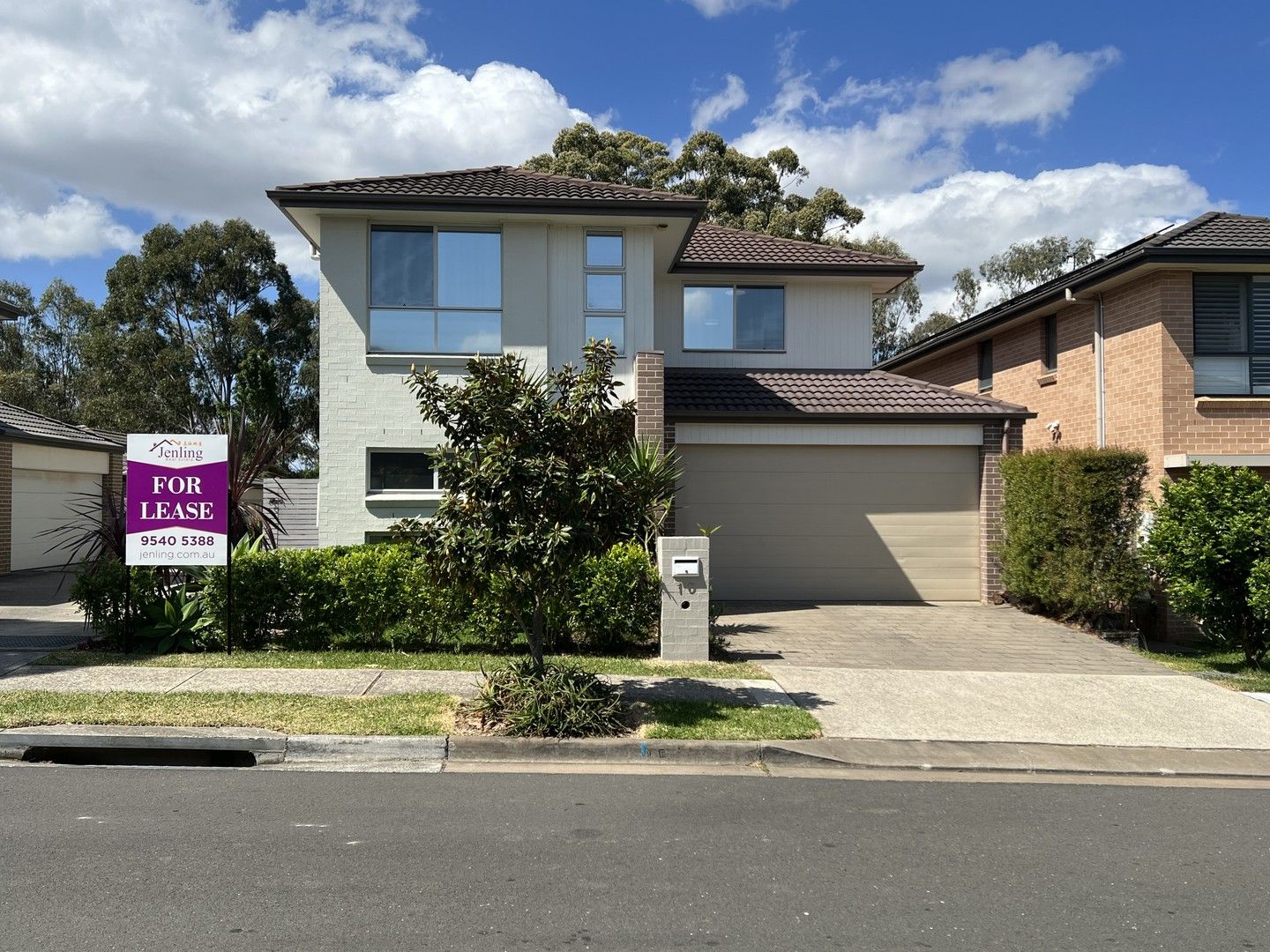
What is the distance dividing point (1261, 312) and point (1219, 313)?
0.64 m

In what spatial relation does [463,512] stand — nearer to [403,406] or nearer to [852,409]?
[403,406]

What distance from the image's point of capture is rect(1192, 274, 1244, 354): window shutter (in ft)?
45.0

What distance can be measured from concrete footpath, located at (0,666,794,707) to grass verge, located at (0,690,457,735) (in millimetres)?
243

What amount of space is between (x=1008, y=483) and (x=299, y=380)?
101 feet

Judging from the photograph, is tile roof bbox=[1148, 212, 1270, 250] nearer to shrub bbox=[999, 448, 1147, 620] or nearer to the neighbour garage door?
shrub bbox=[999, 448, 1147, 620]

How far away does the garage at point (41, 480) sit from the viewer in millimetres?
18641

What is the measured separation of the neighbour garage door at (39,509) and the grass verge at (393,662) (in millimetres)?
11186

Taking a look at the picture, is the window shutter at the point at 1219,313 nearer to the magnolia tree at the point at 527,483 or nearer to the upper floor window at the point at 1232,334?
the upper floor window at the point at 1232,334

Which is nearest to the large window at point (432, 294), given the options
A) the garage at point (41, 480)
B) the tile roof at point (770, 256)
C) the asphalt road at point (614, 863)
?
the tile roof at point (770, 256)

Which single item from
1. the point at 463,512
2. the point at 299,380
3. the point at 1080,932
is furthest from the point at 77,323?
the point at 1080,932

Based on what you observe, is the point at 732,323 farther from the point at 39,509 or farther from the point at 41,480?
the point at 39,509

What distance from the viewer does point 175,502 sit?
402 inches

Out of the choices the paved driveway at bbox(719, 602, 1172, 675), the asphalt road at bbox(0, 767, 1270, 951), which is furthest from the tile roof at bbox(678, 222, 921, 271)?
the asphalt road at bbox(0, 767, 1270, 951)

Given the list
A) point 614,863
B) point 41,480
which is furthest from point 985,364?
point 41,480
